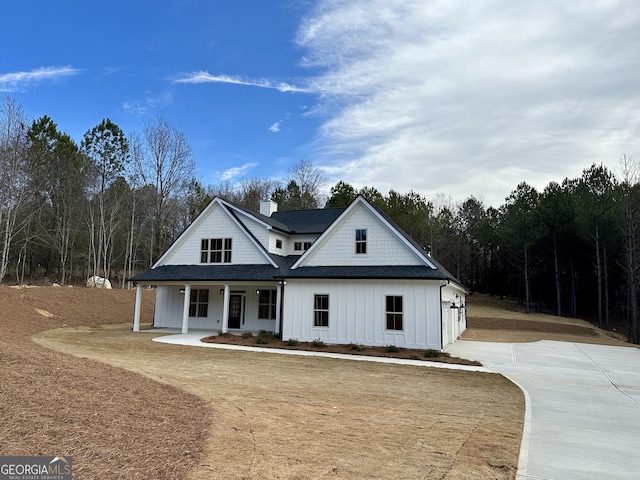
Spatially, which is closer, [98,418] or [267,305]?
[98,418]

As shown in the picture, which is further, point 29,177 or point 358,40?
point 29,177

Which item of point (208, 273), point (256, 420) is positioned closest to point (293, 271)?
point (208, 273)

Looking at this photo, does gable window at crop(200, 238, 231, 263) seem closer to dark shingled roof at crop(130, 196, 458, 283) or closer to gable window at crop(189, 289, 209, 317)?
dark shingled roof at crop(130, 196, 458, 283)

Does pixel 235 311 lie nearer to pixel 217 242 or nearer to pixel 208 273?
pixel 208 273

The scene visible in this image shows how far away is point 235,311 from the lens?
71.6 feet

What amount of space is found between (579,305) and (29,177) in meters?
53.5

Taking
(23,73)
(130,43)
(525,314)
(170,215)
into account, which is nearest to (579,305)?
(525,314)

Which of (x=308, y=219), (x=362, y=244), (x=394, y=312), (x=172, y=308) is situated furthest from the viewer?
(x=308, y=219)

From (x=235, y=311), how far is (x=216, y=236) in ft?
13.8

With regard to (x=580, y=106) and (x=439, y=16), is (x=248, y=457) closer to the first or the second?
(x=439, y=16)

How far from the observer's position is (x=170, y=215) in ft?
132

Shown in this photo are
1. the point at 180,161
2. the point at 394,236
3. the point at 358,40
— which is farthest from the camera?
the point at 180,161

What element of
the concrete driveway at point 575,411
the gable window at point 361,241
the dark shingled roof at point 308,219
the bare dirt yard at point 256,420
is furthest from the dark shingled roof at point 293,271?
the bare dirt yard at point 256,420

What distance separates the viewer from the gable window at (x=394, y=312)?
15.7 metres
